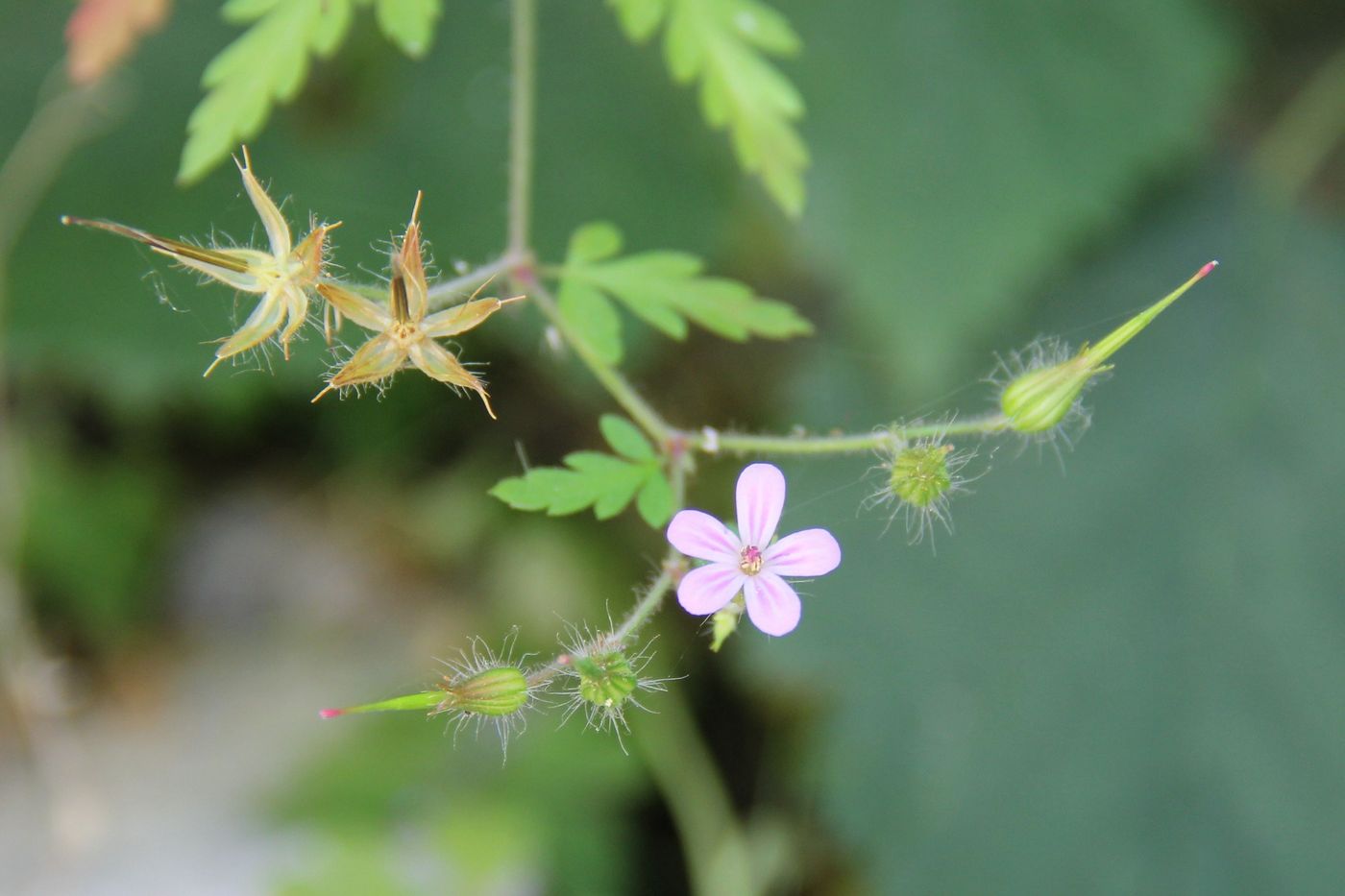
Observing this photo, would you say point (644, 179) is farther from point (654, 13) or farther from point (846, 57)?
point (654, 13)

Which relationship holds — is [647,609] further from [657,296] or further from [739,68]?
[739,68]

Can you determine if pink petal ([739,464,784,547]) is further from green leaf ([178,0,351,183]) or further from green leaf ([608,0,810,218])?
green leaf ([178,0,351,183])

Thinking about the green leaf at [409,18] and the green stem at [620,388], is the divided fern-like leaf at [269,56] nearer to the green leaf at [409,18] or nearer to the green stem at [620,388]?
the green leaf at [409,18]

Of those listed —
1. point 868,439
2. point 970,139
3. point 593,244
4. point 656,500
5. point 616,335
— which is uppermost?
point 970,139

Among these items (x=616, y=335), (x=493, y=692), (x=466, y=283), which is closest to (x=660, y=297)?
(x=616, y=335)

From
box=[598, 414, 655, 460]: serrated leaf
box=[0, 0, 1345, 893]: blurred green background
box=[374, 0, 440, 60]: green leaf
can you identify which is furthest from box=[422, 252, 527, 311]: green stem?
box=[0, 0, 1345, 893]: blurred green background

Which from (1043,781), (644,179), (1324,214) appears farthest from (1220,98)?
(1043,781)

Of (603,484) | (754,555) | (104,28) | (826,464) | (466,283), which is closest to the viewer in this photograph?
(754,555)
